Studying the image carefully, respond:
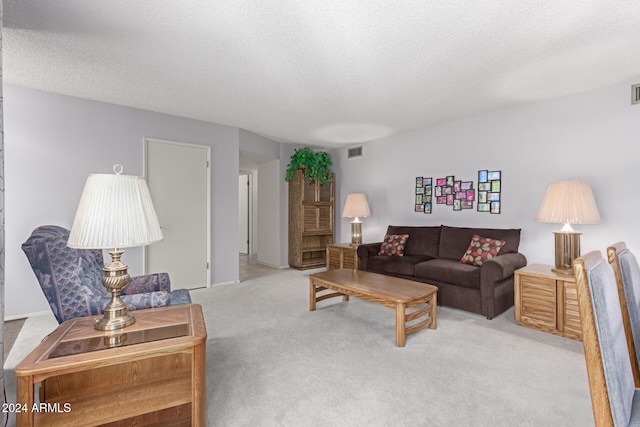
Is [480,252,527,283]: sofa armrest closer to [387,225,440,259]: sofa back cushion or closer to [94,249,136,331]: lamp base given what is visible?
[387,225,440,259]: sofa back cushion

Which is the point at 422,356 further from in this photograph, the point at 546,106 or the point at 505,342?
the point at 546,106

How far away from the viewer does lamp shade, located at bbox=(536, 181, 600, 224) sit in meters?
2.81

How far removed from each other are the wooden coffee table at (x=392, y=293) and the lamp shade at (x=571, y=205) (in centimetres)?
134

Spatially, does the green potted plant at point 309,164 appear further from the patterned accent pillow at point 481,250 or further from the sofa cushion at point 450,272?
the patterned accent pillow at point 481,250

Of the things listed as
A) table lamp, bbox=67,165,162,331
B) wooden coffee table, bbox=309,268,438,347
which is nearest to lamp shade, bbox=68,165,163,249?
table lamp, bbox=67,165,162,331

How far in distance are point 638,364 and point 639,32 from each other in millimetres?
2287

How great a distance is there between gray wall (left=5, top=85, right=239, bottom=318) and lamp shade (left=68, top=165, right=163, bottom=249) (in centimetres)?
273

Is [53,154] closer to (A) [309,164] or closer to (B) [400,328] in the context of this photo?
(A) [309,164]

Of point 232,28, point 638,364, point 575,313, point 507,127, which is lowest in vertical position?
point 575,313

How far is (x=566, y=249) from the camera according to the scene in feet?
9.71

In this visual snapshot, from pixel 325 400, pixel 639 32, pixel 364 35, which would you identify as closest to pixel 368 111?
pixel 364 35

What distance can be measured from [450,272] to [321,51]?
102 inches

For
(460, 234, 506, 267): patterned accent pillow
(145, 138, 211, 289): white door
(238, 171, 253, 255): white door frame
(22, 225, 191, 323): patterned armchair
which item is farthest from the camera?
(238, 171, 253, 255): white door frame

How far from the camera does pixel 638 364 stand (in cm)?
121
